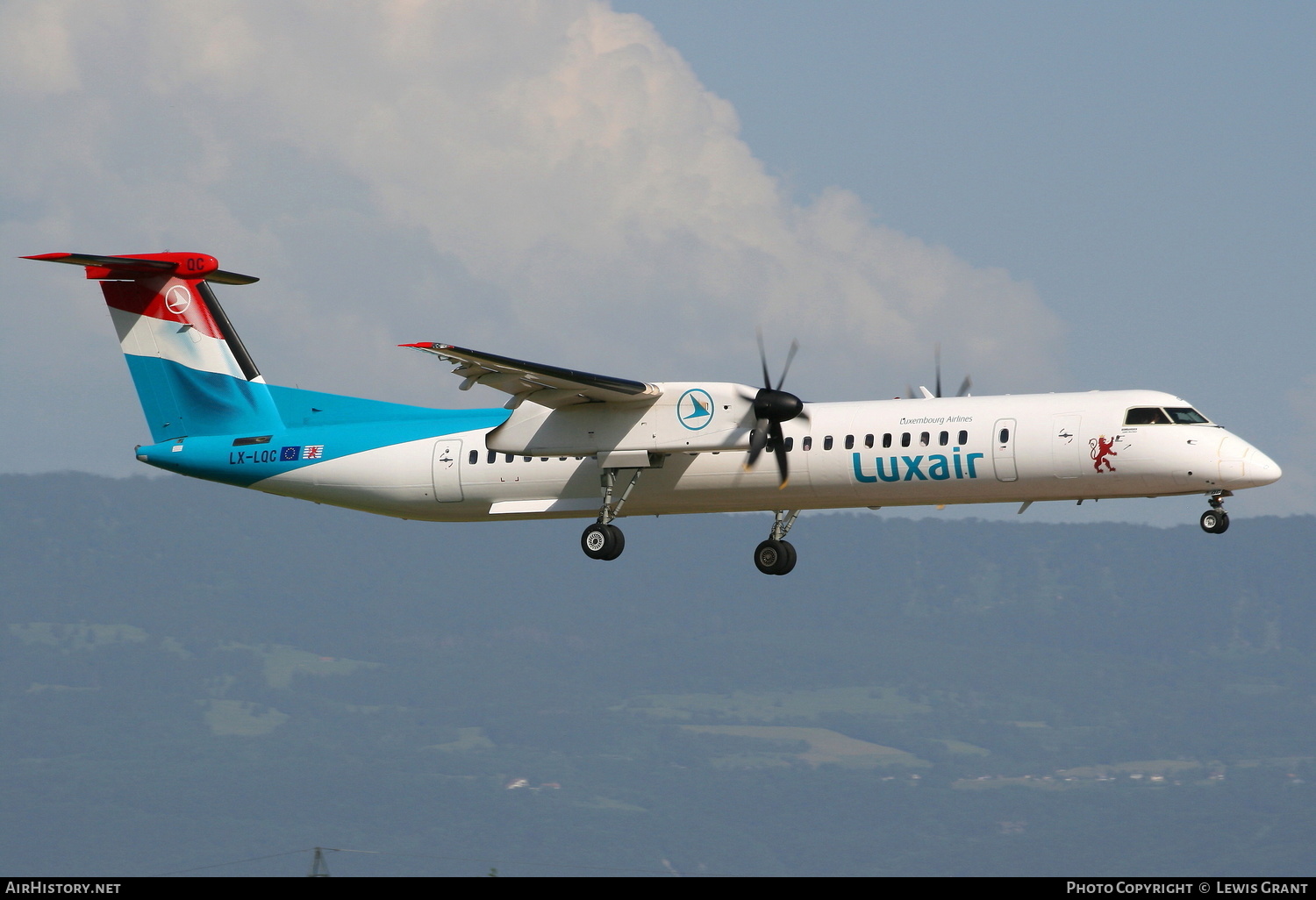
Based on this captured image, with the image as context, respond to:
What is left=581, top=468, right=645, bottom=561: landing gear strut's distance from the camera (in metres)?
30.1

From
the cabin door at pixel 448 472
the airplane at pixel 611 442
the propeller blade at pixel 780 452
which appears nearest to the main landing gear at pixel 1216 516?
the airplane at pixel 611 442

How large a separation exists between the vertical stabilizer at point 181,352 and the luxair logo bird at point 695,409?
29.8 ft

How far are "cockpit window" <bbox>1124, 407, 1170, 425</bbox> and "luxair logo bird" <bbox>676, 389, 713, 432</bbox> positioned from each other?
23.2 ft

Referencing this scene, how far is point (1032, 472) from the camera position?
28.3 m

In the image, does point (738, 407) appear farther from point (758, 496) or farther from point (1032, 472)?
point (1032, 472)

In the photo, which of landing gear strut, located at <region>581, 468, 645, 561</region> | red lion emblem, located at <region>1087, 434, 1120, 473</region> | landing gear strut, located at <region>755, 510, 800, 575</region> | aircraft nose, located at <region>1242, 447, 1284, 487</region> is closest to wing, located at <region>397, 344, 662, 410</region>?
landing gear strut, located at <region>581, 468, 645, 561</region>

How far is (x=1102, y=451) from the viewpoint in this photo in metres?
27.9

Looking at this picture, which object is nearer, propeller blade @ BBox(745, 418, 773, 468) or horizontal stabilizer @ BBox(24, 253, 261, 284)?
propeller blade @ BBox(745, 418, 773, 468)

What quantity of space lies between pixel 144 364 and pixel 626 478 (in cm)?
1066

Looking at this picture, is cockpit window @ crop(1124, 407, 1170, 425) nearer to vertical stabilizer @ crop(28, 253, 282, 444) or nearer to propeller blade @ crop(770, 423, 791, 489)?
propeller blade @ crop(770, 423, 791, 489)

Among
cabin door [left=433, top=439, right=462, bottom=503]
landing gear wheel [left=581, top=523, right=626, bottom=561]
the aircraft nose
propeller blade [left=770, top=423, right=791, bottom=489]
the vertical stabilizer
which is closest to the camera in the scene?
the aircraft nose

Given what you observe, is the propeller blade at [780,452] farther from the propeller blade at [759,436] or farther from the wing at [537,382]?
the wing at [537,382]

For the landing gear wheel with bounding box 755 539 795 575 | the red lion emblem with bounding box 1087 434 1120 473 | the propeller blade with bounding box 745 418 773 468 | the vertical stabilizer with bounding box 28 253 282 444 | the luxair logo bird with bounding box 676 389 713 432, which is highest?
the vertical stabilizer with bounding box 28 253 282 444
